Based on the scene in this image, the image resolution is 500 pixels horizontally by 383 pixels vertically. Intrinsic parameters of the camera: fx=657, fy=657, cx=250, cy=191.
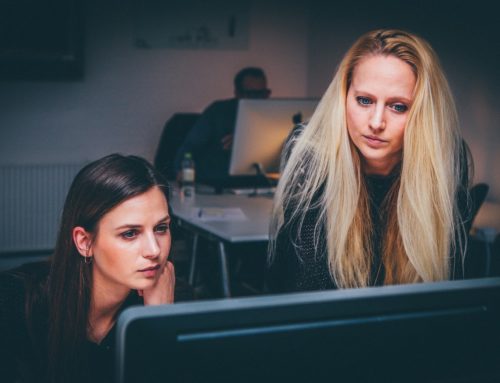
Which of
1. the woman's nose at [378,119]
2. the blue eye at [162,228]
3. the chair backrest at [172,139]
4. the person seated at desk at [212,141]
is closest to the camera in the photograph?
the woman's nose at [378,119]

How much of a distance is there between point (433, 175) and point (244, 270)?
8.57 ft

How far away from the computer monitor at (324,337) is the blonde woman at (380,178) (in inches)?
26.1

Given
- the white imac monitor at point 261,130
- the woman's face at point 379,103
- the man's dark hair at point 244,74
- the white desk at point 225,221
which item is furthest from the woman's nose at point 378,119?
the man's dark hair at point 244,74

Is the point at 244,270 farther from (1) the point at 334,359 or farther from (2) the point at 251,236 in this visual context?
(1) the point at 334,359

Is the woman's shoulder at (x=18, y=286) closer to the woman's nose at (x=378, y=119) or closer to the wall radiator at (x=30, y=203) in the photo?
→ the woman's nose at (x=378, y=119)

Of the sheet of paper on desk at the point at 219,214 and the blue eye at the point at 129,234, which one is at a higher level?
the blue eye at the point at 129,234

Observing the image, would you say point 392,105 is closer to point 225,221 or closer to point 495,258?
point 225,221

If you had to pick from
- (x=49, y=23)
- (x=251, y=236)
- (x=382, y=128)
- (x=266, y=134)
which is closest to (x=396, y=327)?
(x=382, y=128)

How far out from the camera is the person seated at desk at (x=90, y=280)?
127 centimetres

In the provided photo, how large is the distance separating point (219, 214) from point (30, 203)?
252cm

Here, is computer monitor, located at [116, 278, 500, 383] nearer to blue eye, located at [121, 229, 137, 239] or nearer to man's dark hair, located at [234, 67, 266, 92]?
blue eye, located at [121, 229, 137, 239]

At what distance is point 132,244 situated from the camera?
1.30 meters

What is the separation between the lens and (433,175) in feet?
4.27

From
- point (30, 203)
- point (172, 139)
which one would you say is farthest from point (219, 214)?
point (30, 203)
